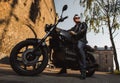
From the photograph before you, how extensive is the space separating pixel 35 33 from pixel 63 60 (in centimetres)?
1921

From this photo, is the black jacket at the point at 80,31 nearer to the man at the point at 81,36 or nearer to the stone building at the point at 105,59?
the man at the point at 81,36

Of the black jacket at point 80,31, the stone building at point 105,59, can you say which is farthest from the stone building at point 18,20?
the stone building at point 105,59

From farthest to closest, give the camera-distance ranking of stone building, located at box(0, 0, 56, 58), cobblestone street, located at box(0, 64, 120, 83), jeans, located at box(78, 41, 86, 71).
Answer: stone building, located at box(0, 0, 56, 58), jeans, located at box(78, 41, 86, 71), cobblestone street, located at box(0, 64, 120, 83)

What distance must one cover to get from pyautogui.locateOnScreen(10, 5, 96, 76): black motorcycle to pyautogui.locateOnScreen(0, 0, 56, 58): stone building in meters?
Answer: 11.8

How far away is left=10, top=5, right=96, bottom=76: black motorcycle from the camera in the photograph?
17.5ft

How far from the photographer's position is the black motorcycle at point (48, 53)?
17.5ft

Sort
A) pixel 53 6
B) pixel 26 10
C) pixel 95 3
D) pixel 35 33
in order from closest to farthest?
pixel 26 10, pixel 35 33, pixel 95 3, pixel 53 6

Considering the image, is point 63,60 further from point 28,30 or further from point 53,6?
point 53,6

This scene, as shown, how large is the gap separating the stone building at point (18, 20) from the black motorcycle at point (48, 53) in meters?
11.8

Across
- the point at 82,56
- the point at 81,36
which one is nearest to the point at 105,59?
the point at 81,36

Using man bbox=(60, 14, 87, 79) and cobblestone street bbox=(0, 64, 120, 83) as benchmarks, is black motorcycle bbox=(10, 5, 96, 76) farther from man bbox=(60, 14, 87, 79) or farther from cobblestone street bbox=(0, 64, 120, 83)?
cobblestone street bbox=(0, 64, 120, 83)

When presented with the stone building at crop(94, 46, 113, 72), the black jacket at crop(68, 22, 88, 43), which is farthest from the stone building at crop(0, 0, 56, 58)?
the stone building at crop(94, 46, 113, 72)

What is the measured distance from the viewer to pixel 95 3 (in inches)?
1053

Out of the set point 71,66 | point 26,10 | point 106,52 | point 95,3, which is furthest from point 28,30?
point 106,52
